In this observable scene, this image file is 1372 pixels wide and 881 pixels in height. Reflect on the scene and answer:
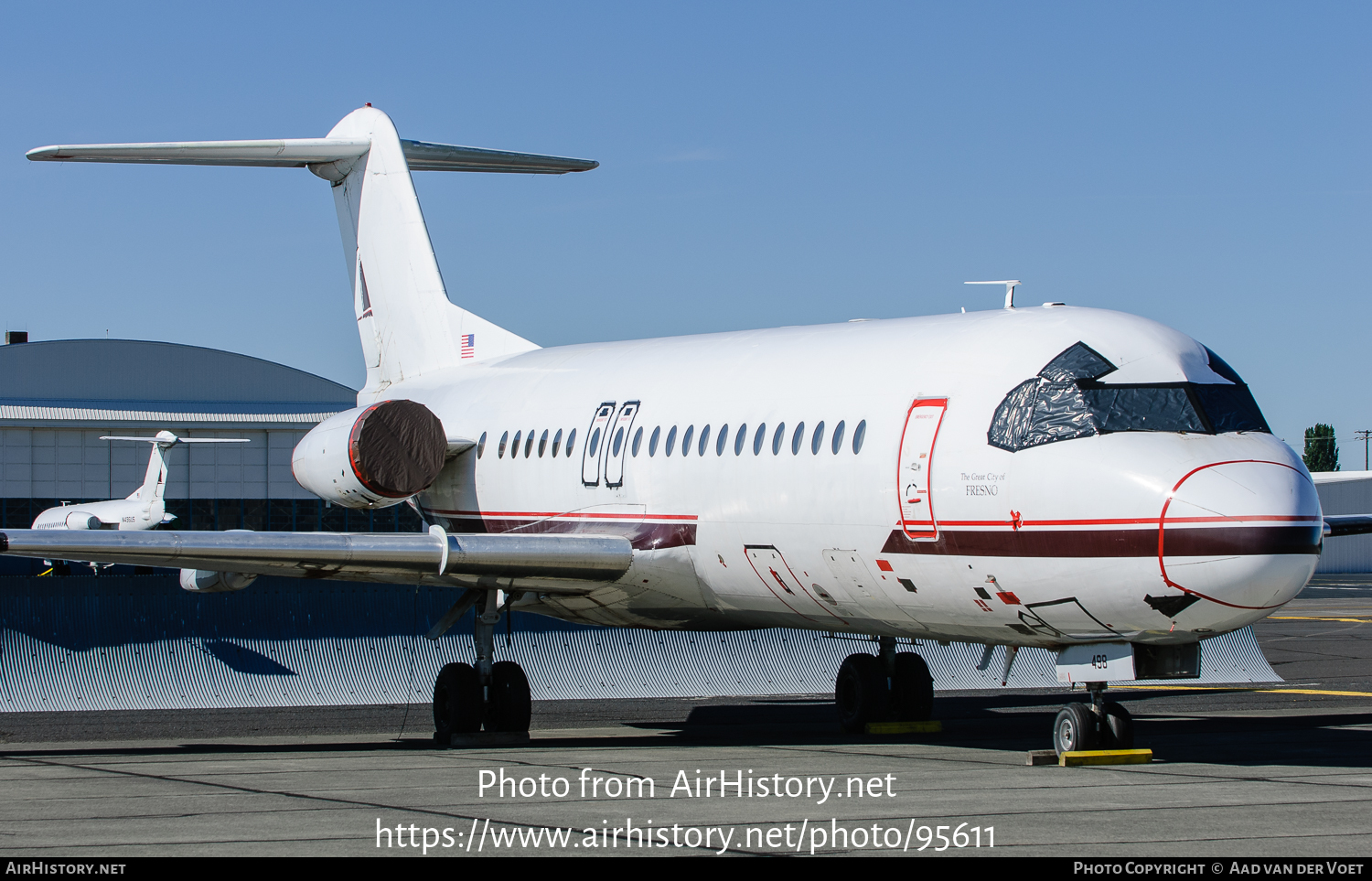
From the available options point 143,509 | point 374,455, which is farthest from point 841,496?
point 143,509

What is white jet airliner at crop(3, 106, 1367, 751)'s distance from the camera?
11250 millimetres

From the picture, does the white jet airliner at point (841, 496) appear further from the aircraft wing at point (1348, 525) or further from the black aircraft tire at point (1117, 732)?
the aircraft wing at point (1348, 525)

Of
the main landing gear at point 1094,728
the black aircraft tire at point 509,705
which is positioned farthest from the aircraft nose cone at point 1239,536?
the black aircraft tire at point 509,705

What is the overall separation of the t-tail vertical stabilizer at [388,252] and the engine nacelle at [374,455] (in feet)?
8.06

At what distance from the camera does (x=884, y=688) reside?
17000 mm

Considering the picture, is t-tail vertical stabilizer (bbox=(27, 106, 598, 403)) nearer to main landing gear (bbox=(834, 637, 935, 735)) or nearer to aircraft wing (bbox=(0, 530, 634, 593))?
aircraft wing (bbox=(0, 530, 634, 593))

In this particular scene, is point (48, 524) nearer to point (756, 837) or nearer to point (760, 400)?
point (760, 400)

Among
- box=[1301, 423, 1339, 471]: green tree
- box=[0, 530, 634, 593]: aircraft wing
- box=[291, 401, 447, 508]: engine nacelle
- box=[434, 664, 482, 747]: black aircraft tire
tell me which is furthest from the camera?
box=[1301, 423, 1339, 471]: green tree

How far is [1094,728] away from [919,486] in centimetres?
222

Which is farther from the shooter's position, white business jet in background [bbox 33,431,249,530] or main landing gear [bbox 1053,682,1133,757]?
white business jet in background [bbox 33,431,249,530]

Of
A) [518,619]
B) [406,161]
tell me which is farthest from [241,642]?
[406,161]

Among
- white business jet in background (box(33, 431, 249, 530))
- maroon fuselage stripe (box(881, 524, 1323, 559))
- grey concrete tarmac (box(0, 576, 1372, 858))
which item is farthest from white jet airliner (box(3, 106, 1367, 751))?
white business jet in background (box(33, 431, 249, 530))

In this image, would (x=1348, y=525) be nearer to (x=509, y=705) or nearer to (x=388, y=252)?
(x=509, y=705)

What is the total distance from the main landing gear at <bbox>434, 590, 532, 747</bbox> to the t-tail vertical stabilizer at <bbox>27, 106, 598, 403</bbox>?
17.0 ft
